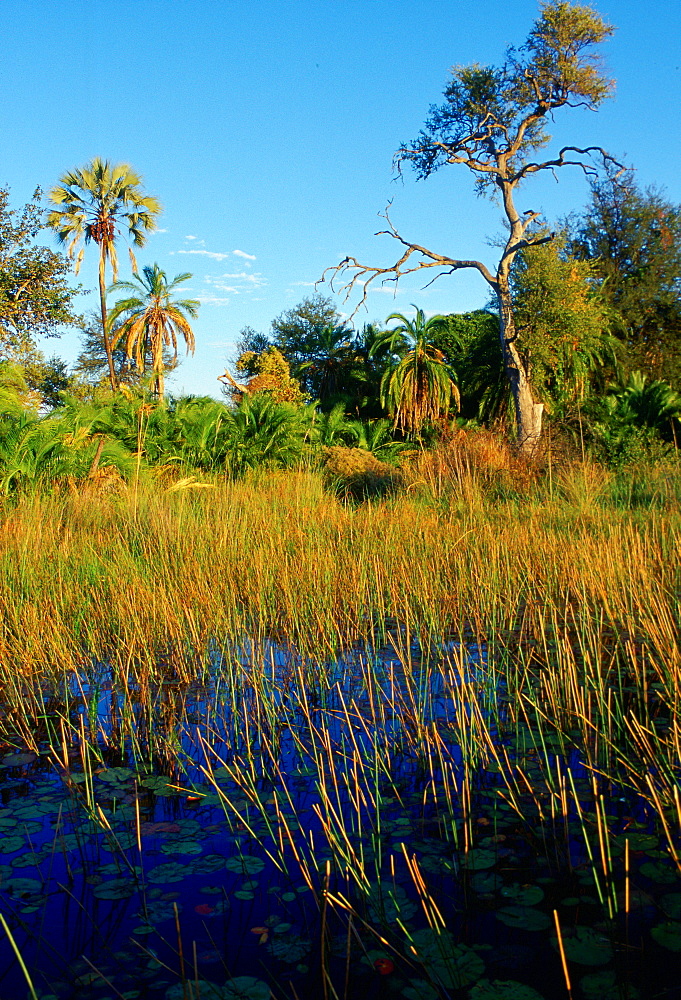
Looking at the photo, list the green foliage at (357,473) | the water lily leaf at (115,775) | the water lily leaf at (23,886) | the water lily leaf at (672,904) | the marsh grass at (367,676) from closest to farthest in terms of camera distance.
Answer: the water lily leaf at (672,904)
the water lily leaf at (23,886)
the marsh grass at (367,676)
the water lily leaf at (115,775)
the green foliage at (357,473)

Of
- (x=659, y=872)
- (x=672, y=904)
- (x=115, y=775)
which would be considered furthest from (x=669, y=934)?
(x=115, y=775)

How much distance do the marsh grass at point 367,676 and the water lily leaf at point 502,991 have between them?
0.04 metres

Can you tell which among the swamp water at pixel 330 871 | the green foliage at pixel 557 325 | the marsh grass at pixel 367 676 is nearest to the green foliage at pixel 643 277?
the green foliage at pixel 557 325

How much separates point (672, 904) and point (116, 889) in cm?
147

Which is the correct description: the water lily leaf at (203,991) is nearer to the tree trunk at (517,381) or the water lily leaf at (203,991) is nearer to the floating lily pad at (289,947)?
the floating lily pad at (289,947)

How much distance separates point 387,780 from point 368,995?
107 cm

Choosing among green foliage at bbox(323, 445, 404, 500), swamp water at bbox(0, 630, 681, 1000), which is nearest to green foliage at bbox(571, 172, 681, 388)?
green foliage at bbox(323, 445, 404, 500)

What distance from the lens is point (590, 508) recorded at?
300 inches

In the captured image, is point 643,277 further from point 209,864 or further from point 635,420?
point 209,864

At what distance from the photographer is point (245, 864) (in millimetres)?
2238

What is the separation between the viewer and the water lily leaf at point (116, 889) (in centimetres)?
210

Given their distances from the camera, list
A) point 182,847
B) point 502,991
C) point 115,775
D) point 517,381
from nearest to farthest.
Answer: point 502,991
point 182,847
point 115,775
point 517,381

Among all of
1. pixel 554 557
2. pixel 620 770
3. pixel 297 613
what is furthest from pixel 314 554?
pixel 620 770

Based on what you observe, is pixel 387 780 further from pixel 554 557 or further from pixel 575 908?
pixel 554 557
